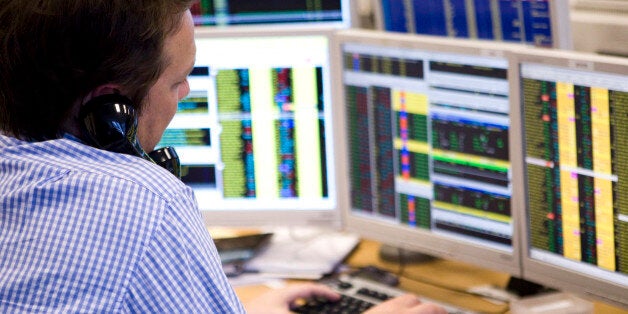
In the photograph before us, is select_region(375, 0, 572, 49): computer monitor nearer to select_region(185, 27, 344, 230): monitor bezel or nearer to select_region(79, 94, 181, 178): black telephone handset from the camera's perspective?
select_region(185, 27, 344, 230): monitor bezel

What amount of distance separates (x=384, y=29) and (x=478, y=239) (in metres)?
0.62

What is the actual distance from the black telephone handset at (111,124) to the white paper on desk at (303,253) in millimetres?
773

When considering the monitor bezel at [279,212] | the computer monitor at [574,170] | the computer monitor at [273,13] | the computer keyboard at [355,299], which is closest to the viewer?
the computer monitor at [574,170]

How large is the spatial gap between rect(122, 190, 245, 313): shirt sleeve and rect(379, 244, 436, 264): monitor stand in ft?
3.01

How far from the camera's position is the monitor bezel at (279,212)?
1.98 meters

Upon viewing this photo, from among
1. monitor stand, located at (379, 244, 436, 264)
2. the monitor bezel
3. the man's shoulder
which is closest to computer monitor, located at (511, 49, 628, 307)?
monitor stand, located at (379, 244, 436, 264)

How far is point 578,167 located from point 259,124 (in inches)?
27.8

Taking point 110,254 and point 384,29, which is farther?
point 384,29

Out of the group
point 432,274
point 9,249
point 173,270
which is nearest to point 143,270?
point 173,270

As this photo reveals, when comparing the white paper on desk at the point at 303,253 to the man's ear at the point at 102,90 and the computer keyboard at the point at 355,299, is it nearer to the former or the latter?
the computer keyboard at the point at 355,299

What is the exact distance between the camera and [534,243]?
1.72m

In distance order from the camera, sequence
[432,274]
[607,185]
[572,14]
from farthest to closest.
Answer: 1. [572,14]
2. [432,274]
3. [607,185]

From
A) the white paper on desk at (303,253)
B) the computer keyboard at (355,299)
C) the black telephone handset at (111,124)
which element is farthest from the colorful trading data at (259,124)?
the black telephone handset at (111,124)

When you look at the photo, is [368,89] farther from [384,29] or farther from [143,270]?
[143,270]
